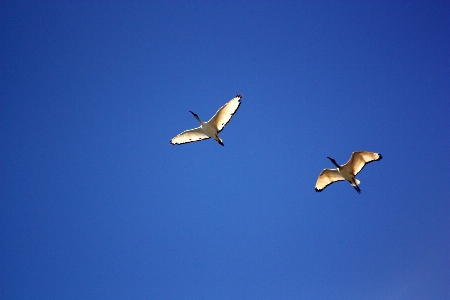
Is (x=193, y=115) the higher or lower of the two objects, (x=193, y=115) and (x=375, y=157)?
the higher

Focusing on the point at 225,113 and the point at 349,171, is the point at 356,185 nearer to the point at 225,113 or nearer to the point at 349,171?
the point at 349,171

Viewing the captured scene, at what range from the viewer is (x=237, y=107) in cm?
2067

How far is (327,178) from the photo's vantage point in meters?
23.7

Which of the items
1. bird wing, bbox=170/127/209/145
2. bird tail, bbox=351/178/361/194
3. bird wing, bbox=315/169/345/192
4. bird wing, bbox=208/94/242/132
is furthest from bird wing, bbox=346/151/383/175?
bird wing, bbox=170/127/209/145

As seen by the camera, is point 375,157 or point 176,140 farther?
point 176,140

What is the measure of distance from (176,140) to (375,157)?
1130cm

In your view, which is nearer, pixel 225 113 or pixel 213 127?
pixel 225 113

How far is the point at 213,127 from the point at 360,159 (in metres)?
8.35

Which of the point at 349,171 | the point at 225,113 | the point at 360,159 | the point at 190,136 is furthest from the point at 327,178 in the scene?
the point at 190,136

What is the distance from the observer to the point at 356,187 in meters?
22.2

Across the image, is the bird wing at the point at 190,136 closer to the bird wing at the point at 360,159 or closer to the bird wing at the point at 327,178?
the bird wing at the point at 327,178

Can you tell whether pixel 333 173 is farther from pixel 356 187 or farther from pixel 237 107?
pixel 237 107

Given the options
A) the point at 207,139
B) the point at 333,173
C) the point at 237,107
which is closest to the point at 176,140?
the point at 207,139

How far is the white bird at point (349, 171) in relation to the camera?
69.9ft
